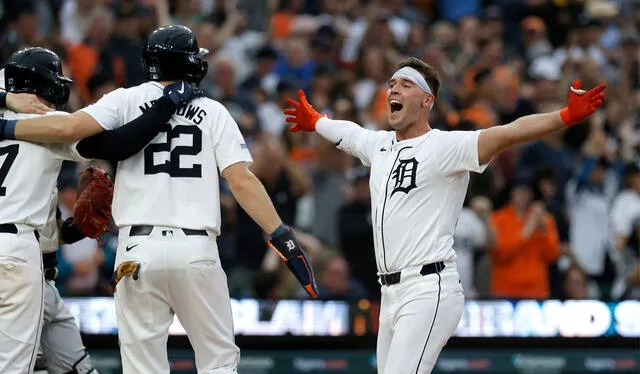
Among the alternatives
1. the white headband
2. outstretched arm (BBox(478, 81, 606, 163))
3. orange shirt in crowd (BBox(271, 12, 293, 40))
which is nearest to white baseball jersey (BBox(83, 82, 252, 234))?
the white headband

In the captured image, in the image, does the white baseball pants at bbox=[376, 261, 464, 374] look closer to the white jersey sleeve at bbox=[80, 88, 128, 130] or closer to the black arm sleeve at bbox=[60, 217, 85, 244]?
the white jersey sleeve at bbox=[80, 88, 128, 130]

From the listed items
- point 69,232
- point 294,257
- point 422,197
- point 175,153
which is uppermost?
point 175,153

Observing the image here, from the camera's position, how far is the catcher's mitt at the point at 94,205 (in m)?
8.00

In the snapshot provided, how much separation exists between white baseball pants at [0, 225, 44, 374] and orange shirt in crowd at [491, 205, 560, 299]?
Result: 19.8 feet

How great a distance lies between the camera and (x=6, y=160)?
7.45 m

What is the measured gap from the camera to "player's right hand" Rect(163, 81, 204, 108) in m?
7.39

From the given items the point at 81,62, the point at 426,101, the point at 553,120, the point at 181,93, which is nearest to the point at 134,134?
the point at 181,93

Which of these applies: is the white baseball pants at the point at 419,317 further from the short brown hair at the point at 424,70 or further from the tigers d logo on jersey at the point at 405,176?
the short brown hair at the point at 424,70

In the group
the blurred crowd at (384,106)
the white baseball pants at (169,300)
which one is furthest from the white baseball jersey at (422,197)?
the blurred crowd at (384,106)

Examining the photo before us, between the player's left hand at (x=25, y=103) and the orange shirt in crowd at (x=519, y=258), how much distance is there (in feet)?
19.6

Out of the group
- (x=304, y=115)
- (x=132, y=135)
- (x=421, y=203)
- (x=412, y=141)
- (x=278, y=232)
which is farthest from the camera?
(x=304, y=115)

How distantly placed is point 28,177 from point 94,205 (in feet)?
2.14

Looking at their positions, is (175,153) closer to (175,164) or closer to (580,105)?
(175,164)

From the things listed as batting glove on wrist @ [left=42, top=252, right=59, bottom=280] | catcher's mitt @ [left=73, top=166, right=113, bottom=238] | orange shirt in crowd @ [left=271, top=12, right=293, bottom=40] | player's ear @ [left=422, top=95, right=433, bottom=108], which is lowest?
batting glove on wrist @ [left=42, top=252, right=59, bottom=280]
